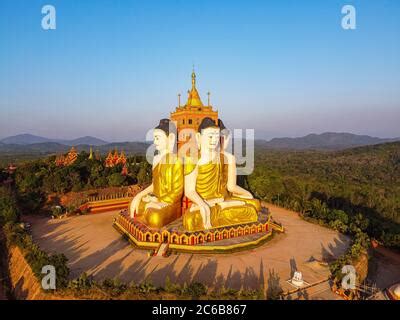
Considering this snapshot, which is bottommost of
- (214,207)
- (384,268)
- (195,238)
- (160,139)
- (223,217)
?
(384,268)

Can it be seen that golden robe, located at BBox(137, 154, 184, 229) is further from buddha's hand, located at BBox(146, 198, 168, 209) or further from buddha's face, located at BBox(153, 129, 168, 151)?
buddha's face, located at BBox(153, 129, 168, 151)

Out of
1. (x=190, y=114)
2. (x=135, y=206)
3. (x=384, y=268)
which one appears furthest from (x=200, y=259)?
(x=190, y=114)

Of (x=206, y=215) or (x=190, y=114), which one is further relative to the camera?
(x=190, y=114)

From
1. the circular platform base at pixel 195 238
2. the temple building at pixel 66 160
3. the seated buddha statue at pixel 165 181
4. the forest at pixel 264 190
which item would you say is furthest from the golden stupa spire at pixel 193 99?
the circular platform base at pixel 195 238

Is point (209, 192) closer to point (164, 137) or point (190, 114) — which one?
point (164, 137)

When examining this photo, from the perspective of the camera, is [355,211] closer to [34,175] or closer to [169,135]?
[169,135]

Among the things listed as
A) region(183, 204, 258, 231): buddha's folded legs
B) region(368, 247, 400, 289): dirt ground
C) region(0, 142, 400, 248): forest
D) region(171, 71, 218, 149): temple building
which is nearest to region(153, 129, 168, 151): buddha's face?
region(183, 204, 258, 231): buddha's folded legs

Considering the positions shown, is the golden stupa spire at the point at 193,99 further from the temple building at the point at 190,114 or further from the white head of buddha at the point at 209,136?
the white head of buddha at the point at 209,136
